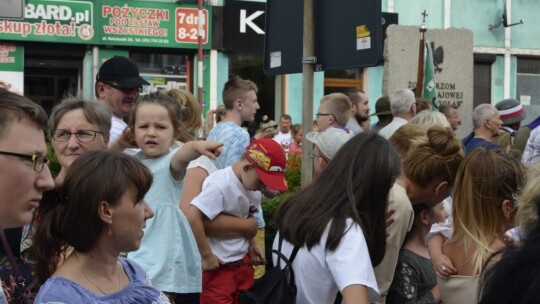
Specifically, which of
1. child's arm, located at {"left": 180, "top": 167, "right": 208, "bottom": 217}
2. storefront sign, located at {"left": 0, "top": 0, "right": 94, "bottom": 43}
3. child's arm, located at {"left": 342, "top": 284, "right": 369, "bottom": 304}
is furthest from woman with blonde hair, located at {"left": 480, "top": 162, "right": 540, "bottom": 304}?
storefront sign, located at {"left": 0, "top": 0, "right": 94, "bottom": 43}

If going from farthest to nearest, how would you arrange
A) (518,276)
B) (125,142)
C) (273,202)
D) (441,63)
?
(441,63) → (273,202) → (125,142) → (518,276)

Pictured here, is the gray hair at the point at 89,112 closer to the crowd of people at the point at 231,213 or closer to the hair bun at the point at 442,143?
the crowd of people at the point at 231,213

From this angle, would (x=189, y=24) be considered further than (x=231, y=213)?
Yes

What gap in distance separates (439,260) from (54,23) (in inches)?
564

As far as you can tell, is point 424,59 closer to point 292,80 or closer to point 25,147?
point 25,147

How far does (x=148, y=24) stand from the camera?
1781 cm

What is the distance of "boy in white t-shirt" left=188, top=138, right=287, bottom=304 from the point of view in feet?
15.5

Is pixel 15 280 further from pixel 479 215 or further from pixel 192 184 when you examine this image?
pixel 192 184

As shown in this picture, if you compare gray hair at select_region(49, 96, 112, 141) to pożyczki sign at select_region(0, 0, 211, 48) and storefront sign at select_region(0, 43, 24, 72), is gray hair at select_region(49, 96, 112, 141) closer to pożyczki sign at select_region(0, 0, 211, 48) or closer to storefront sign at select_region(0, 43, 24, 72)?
pożyczki sign at select_region(0, 0, 211, 48)

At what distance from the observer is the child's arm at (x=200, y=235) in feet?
15.8

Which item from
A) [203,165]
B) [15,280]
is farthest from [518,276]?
[203,165]

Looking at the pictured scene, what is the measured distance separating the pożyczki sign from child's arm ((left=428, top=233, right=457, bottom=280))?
13.6 metres

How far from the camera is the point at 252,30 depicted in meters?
18.7

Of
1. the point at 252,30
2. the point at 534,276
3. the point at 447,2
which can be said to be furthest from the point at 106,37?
the point at 534,276
